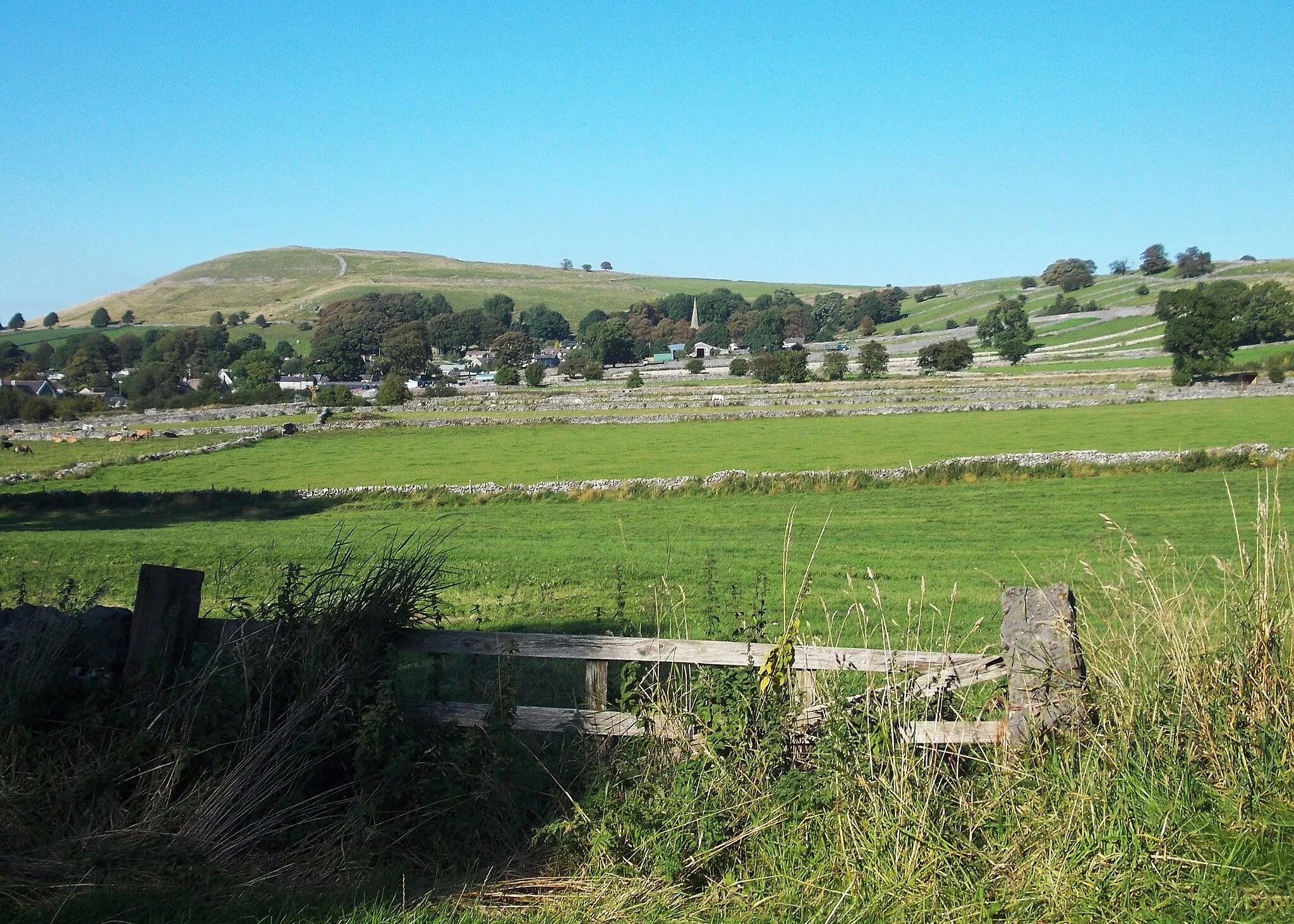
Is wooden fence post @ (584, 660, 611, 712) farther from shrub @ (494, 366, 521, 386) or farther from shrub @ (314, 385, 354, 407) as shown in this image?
shrub @ (494, 366, 521, 386)

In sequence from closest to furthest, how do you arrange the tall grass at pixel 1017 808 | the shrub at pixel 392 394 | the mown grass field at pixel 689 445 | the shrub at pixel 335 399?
the tall grass at pixel 1017 808 < the mown grass field at pixel 689 445 < the shrub at pixel 335 399 < the shrub at pixel 392 394

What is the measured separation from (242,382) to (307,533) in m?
115

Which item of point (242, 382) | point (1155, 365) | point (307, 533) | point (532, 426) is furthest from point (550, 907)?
point (242, 382)

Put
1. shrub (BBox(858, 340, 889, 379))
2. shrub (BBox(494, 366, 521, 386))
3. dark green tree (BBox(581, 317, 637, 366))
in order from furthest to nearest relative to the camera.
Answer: dark green tree (BBox(581, 317, 637, 366))
shrub (BBox(494, 366, 521, 386))
shrub (BBox(858, 340, 889, 379))

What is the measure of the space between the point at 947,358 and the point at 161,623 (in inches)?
4235

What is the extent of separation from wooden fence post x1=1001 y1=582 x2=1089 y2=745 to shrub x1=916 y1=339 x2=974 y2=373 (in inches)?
4184

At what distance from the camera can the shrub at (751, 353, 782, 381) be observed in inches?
4055

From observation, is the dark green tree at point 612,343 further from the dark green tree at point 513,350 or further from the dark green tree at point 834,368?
the dark green tree at point 834,368

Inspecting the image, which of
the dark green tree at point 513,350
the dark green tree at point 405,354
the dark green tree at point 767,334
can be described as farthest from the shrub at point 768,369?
the dark green tree at point 767,334

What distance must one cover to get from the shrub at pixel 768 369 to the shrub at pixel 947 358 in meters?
16.7

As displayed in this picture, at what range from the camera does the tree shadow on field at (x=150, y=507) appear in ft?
91.6

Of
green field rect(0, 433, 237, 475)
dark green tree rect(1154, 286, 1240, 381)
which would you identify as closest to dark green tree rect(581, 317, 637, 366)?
dark green tree rect(1154, 286, 1240, 381)

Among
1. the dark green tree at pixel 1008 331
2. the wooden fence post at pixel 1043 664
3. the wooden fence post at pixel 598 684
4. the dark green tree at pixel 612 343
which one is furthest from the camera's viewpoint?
the dark green tree at pixel 612 343

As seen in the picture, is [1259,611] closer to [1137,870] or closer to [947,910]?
[1137,870]
